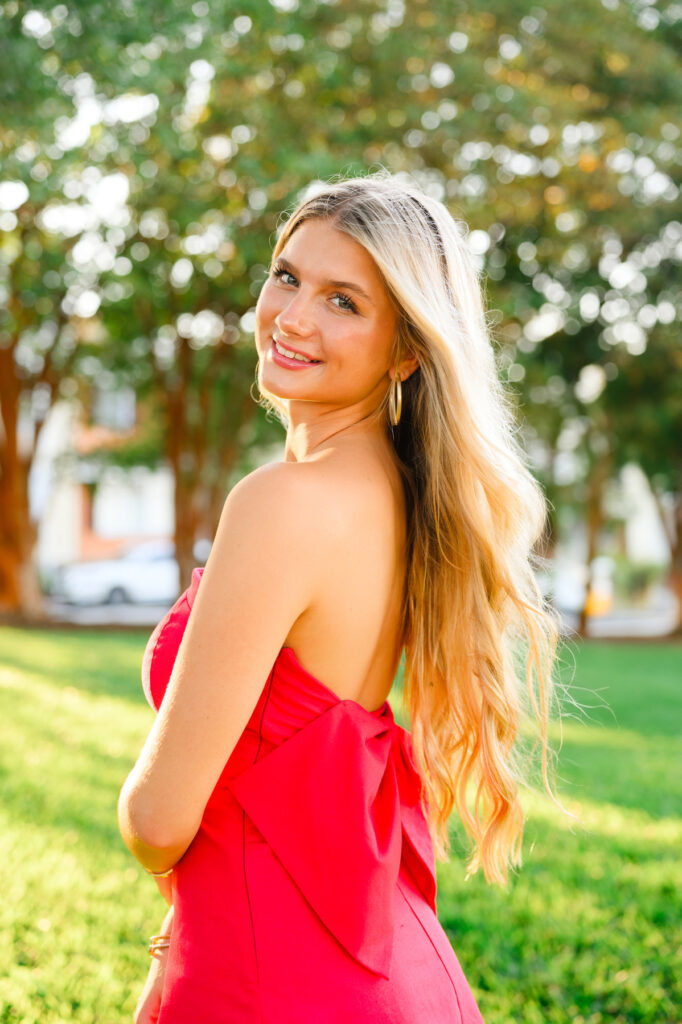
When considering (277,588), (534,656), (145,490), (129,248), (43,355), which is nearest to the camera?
(277,588)

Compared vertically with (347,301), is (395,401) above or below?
below

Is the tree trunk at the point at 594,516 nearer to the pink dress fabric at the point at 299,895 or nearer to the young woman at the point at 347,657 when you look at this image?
the young woman at the point at 347,657

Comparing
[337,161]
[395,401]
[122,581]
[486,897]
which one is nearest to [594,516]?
[337,161]

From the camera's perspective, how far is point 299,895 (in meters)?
1.72

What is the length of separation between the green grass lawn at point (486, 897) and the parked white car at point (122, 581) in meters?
22.7

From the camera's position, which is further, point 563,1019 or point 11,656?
point 11,656

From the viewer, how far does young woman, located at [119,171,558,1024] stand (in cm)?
165

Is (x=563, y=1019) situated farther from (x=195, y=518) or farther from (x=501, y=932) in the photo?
(x=195, y=518)

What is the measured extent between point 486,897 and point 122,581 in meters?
27.9

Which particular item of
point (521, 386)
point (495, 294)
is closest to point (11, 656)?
point (495, 294)

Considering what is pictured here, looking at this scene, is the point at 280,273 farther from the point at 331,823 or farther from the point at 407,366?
the point at 331,823

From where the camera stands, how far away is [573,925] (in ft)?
15.3

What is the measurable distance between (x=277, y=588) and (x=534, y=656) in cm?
83

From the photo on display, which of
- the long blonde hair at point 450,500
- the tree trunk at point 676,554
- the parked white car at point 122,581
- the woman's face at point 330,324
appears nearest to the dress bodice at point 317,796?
the long blonde hair at point 450,500
